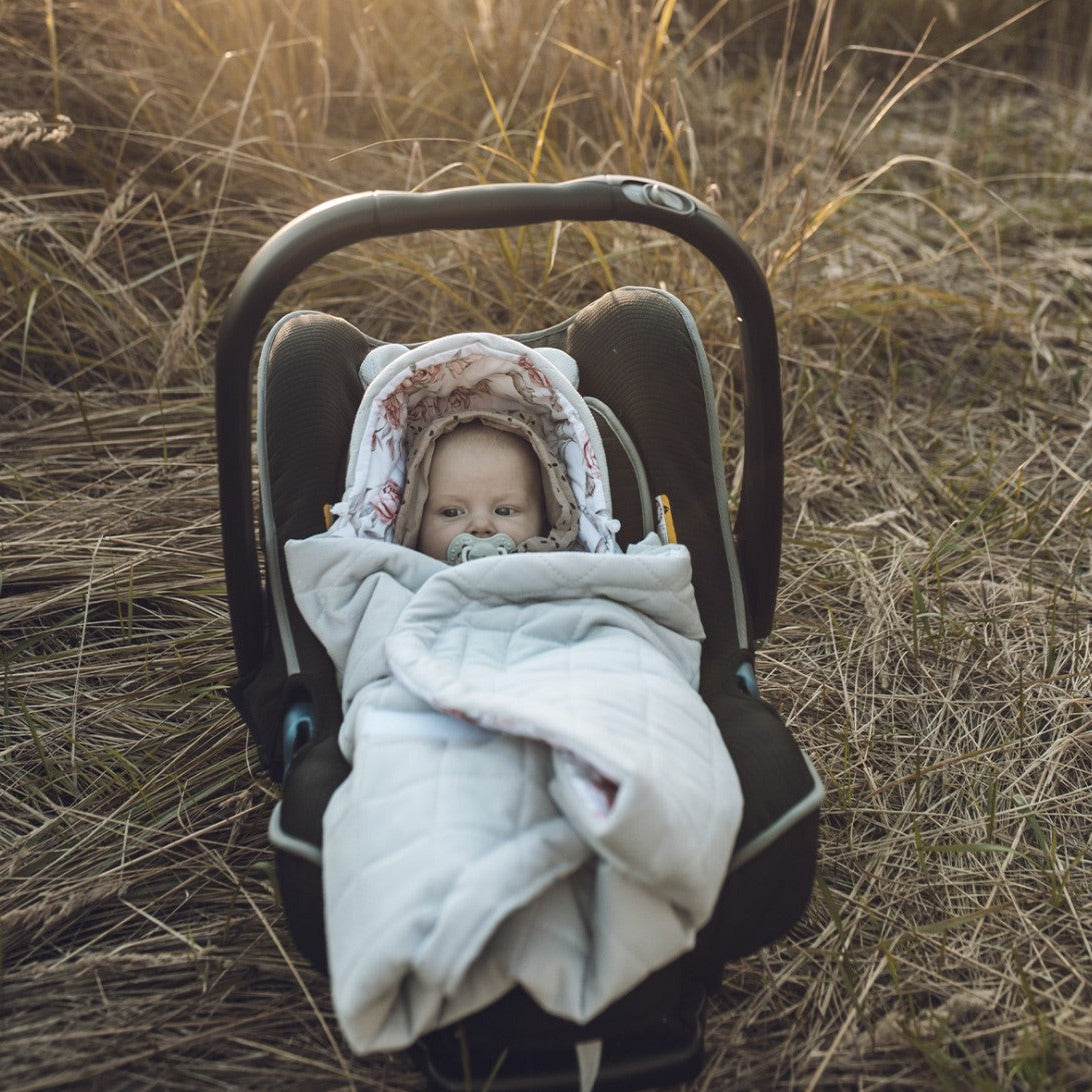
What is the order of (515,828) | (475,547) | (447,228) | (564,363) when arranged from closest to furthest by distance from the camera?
(515,828) < (447,228) < (475,547) < (564,363)

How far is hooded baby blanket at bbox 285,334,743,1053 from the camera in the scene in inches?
51.9

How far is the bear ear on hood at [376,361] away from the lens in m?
2.16

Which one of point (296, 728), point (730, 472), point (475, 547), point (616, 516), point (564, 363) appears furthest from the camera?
point (730, 472)

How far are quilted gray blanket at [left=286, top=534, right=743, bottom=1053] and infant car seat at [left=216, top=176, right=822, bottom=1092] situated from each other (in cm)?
13

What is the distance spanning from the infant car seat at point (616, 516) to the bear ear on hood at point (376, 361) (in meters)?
0.03

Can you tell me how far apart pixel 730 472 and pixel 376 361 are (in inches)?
43.5

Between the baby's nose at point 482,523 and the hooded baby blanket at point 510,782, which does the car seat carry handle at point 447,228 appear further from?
the baby's nose at point 482,523

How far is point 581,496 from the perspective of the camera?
2.11m

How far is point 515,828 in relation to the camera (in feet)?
4.57

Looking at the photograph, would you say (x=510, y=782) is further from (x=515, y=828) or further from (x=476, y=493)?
(x=476, y=493)

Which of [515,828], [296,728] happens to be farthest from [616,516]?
[515,828]

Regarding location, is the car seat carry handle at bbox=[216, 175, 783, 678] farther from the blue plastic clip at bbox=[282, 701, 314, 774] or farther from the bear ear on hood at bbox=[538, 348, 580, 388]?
the bear ear on hood at bbox=[538, 348, 580, 388]

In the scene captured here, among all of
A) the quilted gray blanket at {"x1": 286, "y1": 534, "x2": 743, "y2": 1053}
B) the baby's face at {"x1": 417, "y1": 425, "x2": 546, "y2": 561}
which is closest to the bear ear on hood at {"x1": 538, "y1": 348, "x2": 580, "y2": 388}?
the baby's face at {"x1": 417, "y1": 425, "x2": 546, "y2": 561}

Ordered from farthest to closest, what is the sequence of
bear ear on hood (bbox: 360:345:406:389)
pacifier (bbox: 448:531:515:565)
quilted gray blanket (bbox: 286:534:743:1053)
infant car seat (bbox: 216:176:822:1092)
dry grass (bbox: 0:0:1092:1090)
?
bear ear on hood (bbox: 360:345:406:389), pacifier (bbox: 448:531:515:565), dry grass (bbox: 0:0:1092:1090), infant car seat (bbox: 216:176:822:1092), quilted gray blanket (bbox: 286:534:743:1053)
